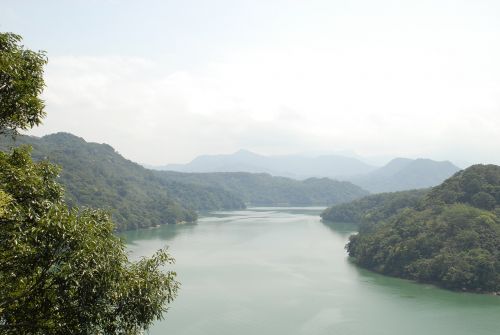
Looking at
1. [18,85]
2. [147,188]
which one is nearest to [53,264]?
[18,85]

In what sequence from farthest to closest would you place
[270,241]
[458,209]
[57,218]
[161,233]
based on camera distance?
1. [161,233]
2. [270,241]
3. [458,209]
4. [57,218]

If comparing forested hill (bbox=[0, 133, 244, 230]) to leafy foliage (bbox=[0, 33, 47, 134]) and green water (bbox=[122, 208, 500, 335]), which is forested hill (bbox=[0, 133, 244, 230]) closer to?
green water (bbox=[122, 208, 500, 335])

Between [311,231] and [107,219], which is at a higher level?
[107,219]

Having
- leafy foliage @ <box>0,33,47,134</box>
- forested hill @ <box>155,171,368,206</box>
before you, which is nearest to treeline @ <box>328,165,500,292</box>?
leafy foliage @ <box>0,33,47,134</box>

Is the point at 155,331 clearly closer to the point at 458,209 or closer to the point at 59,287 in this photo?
Answer: the point at 59,287

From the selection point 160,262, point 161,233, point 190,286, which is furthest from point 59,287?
point 161,233

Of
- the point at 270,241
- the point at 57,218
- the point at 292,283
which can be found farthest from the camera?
the point at 270,241

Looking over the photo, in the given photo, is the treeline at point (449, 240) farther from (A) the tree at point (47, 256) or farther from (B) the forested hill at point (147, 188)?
(A) the tree at point (47, 256)

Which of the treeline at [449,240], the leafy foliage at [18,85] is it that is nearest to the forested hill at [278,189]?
the treeline at [449,240]

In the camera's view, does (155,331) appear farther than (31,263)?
Yes
